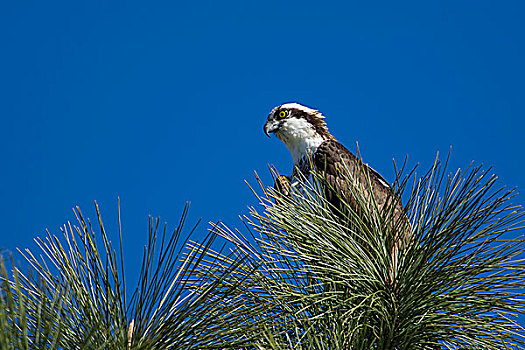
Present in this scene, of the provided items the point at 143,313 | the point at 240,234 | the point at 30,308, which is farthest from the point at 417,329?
the point at 30,308

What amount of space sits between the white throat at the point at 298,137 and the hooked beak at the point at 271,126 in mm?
52

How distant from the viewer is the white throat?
6.36m

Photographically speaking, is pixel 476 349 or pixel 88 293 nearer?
pixel 88 293

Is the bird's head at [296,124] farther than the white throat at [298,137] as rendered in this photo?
Yes

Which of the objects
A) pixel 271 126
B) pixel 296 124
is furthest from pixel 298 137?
pixel 271 126

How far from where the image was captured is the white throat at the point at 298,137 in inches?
250

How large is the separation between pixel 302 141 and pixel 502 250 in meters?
3.65

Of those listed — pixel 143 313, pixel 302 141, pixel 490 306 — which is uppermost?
pixel 302 141

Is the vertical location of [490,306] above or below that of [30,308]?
above

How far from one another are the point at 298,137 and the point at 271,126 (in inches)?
15.2

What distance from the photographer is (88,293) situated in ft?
8.38

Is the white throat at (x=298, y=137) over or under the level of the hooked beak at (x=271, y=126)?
under

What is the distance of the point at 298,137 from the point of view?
648 cm

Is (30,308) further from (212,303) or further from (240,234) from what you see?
(240,234)
